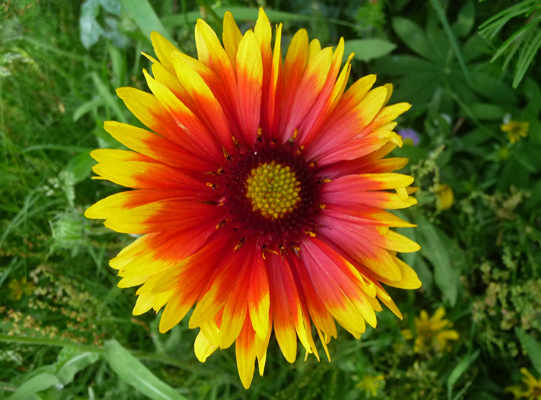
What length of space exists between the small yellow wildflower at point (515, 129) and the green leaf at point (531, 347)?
0.93 m

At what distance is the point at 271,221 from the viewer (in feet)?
4.81

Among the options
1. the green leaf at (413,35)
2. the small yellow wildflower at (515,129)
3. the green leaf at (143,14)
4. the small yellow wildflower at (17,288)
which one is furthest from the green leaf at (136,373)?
the green leaf at (413,35)

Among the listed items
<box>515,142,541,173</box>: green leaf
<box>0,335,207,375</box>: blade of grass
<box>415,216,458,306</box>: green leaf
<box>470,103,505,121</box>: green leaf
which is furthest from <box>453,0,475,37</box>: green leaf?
<box>0,335,207,375</box>: blade of grass

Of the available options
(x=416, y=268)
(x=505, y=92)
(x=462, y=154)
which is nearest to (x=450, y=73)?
(x=505, y=92)

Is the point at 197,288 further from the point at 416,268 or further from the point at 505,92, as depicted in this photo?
the point at 505,92

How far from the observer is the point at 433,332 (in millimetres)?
2125

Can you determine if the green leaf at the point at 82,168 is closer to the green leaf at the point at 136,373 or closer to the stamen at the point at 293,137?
the green leaf at the point at 136,373

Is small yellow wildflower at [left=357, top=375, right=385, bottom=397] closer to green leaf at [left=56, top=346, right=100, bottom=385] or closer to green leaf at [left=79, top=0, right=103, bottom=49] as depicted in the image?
green leaf at [left=56, top=346, right=100, bottom=385]

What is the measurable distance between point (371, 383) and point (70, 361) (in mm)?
1303

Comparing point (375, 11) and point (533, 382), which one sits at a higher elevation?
point (375, 11)

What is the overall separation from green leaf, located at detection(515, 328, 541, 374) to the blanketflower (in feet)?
3.64

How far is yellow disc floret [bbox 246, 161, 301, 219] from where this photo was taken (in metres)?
1.42

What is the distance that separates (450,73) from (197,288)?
177cm

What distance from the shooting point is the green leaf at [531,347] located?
1947 mm
